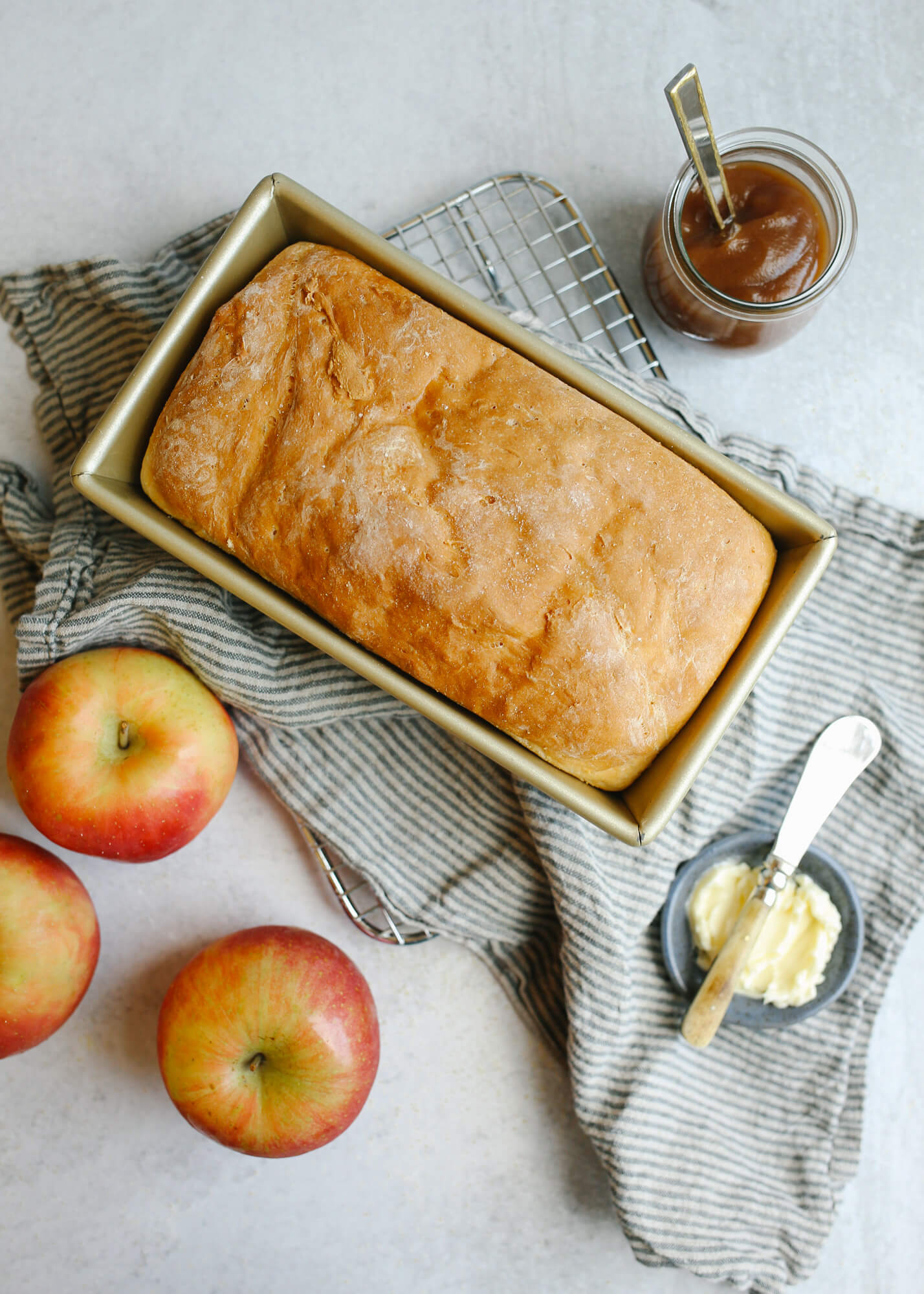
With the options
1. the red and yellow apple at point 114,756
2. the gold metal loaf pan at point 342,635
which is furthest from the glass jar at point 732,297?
the red and yellow apple at point 114,756

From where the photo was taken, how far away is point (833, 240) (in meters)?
1.28

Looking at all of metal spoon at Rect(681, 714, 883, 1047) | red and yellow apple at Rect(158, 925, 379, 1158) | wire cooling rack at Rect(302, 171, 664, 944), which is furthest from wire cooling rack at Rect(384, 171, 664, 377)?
red and yellow apple at Rect(158, 925, 379, 1158)

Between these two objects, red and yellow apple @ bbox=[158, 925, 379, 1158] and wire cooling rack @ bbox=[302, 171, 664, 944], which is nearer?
red and yellow apple @ bbox=[158, 925, 379, 1158]

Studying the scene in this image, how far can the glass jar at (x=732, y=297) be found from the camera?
1.25 meters

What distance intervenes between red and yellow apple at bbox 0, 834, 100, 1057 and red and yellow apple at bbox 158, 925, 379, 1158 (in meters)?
0.15

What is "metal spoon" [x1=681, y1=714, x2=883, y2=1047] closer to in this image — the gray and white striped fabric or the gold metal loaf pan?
the gray and white striped fabric

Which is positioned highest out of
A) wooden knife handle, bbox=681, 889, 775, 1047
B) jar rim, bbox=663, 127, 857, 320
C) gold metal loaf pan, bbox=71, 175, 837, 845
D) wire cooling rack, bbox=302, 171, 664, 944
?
jar rim, bbox=663, 127, 857, 320

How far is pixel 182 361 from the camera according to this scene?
1.15 metres

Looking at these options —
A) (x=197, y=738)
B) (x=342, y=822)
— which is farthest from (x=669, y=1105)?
(x=197, y=738)

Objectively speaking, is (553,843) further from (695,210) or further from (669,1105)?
(695,210)

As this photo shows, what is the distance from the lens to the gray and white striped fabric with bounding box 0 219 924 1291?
50.4 inches

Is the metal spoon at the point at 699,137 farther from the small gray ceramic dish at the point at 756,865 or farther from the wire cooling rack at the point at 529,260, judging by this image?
the small gray ceramic dish at the point at 756,865

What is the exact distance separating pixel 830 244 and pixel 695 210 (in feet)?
0.66

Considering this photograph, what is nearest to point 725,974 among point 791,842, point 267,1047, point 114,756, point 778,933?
point 778,933
